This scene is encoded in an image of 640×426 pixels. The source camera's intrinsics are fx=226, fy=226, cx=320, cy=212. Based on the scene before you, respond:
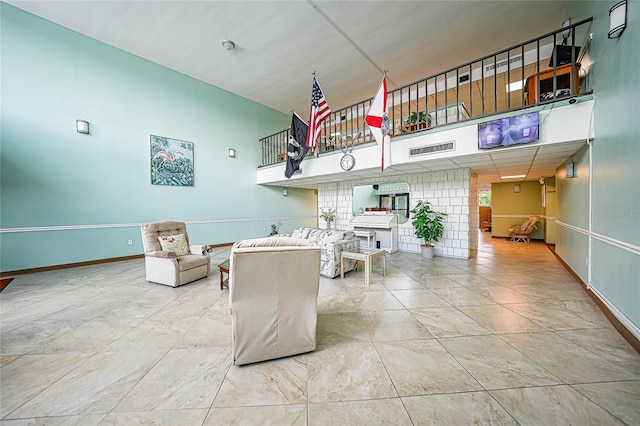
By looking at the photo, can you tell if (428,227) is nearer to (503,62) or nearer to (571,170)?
(571,170)

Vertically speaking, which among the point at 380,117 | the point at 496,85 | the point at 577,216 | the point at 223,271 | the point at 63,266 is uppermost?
the point at 496,85

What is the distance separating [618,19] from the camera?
7.17 feet

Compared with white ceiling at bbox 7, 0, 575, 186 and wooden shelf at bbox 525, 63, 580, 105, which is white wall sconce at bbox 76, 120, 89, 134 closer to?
white ceiling at bbox 7, 0, 575, 186

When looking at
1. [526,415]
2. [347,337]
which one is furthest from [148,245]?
[526,415]

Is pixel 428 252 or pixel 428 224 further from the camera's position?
pixel 428 224

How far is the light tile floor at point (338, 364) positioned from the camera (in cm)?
140

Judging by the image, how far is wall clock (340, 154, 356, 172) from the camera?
5.51 metres

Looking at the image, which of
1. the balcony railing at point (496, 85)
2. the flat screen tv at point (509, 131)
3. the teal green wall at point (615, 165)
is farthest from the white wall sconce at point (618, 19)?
the flat screen tv at point (509, 131)

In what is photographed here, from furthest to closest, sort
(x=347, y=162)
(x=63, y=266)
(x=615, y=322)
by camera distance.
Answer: (x=347, y=162) < (x=63, y=266) < (x=615, y=322)

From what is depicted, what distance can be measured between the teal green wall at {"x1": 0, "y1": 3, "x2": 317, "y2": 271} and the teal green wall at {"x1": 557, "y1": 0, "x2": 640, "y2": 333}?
26.5 feet

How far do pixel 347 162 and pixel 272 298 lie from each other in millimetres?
4354

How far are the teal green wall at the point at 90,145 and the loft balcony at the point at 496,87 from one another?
2348 millimetres

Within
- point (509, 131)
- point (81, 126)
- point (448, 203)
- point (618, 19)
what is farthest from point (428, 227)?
point (81, 126)

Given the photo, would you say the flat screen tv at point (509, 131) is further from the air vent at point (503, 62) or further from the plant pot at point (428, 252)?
the air vent at point (503, 62)
